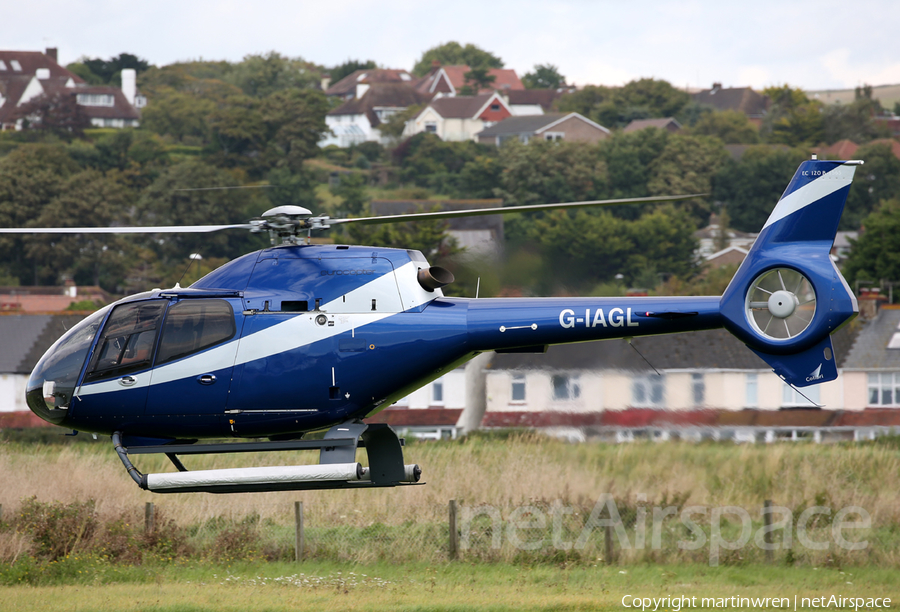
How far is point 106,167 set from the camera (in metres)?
114

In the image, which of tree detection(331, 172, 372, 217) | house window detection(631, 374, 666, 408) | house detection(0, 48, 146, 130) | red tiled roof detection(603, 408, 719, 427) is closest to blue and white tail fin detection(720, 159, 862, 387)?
house window detection(631, 374, 666, 408)

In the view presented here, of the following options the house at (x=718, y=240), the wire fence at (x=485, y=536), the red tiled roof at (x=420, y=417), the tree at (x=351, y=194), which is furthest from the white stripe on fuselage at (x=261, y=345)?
the tree at (x=351, y=194)

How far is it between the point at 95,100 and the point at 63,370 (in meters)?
150

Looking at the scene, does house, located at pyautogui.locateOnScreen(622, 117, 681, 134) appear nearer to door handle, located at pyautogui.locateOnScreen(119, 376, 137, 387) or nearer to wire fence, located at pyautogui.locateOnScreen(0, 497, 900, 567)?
wire fence, located at pyautogui.locateOnScreen(0, 497, 900, 567)

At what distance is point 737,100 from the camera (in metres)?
180

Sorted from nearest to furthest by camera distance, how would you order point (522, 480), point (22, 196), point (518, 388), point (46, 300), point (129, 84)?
1. point (522, 480)
2. point (518, 388)
3. point (46, 300)
4. point (22, 196)
5. point (129, 84)

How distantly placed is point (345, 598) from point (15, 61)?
177 meters

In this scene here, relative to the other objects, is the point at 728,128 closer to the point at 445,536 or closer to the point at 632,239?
the point at 632,239

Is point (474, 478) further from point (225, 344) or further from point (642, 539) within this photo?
point (225, 344)

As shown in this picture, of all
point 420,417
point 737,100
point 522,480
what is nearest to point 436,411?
point 420,417

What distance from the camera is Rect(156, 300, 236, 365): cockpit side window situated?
13.1 metres

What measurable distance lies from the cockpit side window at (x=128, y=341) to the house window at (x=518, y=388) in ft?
60.2

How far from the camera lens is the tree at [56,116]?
13588 centimetres

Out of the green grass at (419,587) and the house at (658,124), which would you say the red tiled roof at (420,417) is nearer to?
the green grass at (419,587)
